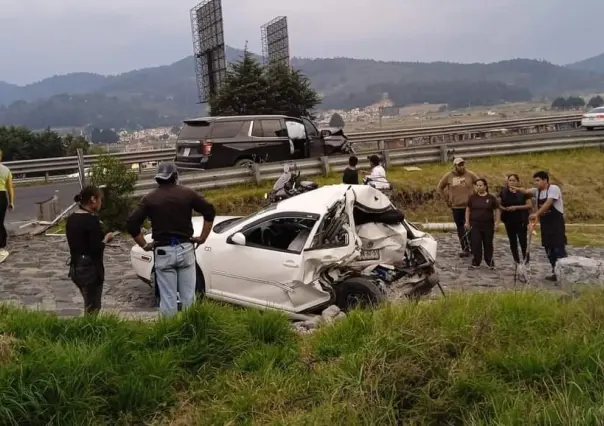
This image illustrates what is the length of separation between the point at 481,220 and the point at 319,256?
162 inches

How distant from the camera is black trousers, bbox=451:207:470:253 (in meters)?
11.8

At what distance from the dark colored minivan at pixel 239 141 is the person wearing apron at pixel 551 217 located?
8328 millimetres

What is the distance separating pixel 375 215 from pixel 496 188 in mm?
10201

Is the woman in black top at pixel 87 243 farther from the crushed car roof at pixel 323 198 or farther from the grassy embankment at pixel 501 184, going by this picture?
the grassy embankment at pixel 501 184

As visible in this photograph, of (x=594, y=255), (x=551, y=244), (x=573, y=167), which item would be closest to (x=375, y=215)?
(x=551, y=244)

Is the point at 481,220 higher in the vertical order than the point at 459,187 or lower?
lower

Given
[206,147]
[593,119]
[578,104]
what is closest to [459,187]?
[206,147]

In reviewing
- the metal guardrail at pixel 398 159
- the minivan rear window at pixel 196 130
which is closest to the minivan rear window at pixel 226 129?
the minivan rear window at pixel 196 130

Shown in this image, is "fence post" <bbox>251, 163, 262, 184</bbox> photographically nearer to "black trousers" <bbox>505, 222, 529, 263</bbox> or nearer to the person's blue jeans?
"black trousers" <bbox>505, 222, 529, 263</bbox>

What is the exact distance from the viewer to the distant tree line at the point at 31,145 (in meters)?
35.6

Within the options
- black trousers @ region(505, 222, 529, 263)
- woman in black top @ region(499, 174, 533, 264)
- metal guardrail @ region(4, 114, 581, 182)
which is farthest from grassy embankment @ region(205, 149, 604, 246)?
metal guardrail @ region(4, 114, 581, 182)

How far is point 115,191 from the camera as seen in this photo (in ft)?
43.6

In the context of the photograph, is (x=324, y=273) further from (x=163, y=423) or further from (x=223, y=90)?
(x=223, y=90)

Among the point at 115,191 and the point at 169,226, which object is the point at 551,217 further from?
the point at 115,191
